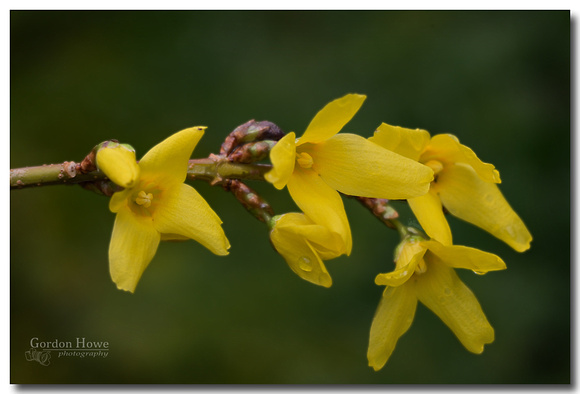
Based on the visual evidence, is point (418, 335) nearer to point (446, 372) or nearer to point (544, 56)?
point (446, 372)

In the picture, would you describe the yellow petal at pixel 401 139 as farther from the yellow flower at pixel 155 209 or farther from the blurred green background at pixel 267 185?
the blurred green background at pixel 267 185

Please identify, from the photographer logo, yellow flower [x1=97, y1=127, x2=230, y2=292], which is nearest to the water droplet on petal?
yellow flower [x1=97, y1=127, x2=230, y2=292]

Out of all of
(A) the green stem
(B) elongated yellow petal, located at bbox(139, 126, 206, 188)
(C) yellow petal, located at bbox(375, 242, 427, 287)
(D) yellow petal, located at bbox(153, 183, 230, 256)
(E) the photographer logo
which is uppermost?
(B) elongated yellow petal, located at bbox(139, 126, 206, 188)

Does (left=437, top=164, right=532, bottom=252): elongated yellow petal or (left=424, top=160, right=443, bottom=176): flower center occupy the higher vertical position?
(left=424, top=160, right=443, bottom=176): flower center

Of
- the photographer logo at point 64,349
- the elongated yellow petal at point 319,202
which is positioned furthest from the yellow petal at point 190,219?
the photographer logo at point 64,349

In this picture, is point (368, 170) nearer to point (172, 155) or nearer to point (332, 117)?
point (332, 117)

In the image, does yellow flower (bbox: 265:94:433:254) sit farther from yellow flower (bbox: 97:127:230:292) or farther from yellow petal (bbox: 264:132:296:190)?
yellow flower (bbox: 97:127:230:292)

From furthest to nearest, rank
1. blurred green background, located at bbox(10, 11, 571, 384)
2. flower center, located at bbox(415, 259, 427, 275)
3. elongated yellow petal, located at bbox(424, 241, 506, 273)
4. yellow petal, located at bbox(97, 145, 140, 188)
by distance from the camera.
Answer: blurred green background, located at bbox(10, 11, 571, 384) → flower center, located at bbox(415, 259, 427, 275) → elongated yellow petal, located at bbox(424, 241, 506, 273) → yellow petal, located at bbox(97, 145, 140, 188)
